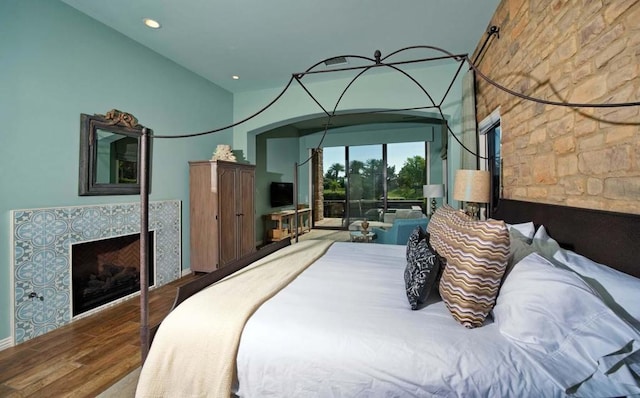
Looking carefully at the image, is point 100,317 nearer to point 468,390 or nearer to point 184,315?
point 184,315

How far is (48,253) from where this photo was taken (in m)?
2.51

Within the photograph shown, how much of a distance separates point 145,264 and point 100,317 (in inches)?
77.2

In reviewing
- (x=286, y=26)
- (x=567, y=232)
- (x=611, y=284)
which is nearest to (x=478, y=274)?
(x=611, y=284)

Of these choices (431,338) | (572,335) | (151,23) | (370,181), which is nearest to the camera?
(572,335)

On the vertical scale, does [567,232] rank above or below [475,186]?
below

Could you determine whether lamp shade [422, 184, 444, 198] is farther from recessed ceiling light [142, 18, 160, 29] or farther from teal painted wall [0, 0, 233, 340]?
recessed ceiling light [142, 18, 160, 29]

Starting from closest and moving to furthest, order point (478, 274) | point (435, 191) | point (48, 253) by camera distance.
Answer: point (478, 274)
point (48, 253)
point (435, 191)

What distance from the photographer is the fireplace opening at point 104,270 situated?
285cm

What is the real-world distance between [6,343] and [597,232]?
13.2ft

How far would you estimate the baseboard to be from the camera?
2219 mm

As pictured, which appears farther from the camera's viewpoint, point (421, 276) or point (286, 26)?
point (286, 26)

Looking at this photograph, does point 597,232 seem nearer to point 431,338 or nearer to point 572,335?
point 572,335

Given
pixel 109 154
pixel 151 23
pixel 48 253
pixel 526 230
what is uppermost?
pixel 151 23

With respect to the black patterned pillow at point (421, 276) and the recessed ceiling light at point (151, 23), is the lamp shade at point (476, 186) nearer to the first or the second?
the black patterned pillow at point (421, 276)
